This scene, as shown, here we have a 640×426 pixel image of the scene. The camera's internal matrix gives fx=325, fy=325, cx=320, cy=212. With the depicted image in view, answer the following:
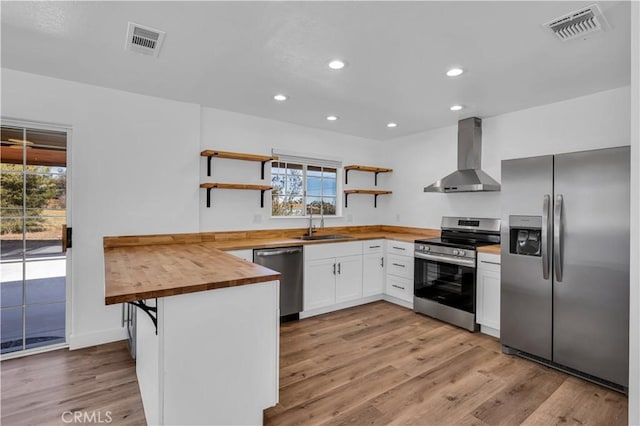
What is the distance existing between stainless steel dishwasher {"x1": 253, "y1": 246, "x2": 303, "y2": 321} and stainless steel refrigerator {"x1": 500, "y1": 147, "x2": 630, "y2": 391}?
2.07m

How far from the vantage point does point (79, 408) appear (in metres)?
2.11

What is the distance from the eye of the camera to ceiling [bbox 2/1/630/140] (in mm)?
1853

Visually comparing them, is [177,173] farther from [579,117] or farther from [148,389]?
[579,117]

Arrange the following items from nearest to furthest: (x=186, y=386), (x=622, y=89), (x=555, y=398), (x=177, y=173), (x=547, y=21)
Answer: (x=186, y=386)
(x=547, y=21)
(x=555, y=398)
(x=622, y=89)
(x=177, y=173)

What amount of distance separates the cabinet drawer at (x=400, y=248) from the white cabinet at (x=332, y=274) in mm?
452

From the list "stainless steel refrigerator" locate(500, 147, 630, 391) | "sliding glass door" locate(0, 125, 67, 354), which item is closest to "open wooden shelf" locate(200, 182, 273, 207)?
"sliding glass door" locate(0, 125, 67, 354)

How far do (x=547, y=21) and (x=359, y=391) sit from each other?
2.66 m

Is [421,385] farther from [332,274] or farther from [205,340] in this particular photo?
[332,274]

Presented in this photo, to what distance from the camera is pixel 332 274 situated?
400 centimetres

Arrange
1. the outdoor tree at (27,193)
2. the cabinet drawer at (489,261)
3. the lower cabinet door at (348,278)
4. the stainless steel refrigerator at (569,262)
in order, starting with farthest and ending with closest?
the lower cabinet door at (348,278), the cabinet drawer at (489,261), the outdoor tree at (27,193), the stainless steel refrigerator at (569,262)

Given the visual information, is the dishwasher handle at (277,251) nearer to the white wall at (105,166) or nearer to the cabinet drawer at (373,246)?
the white wall at (105,166)

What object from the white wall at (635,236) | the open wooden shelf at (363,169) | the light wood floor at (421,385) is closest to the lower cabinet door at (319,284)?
the light wood floor at (421,385)

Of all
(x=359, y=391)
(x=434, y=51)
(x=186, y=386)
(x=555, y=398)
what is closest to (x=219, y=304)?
(x=186, y=386)

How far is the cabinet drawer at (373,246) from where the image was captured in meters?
4.31
